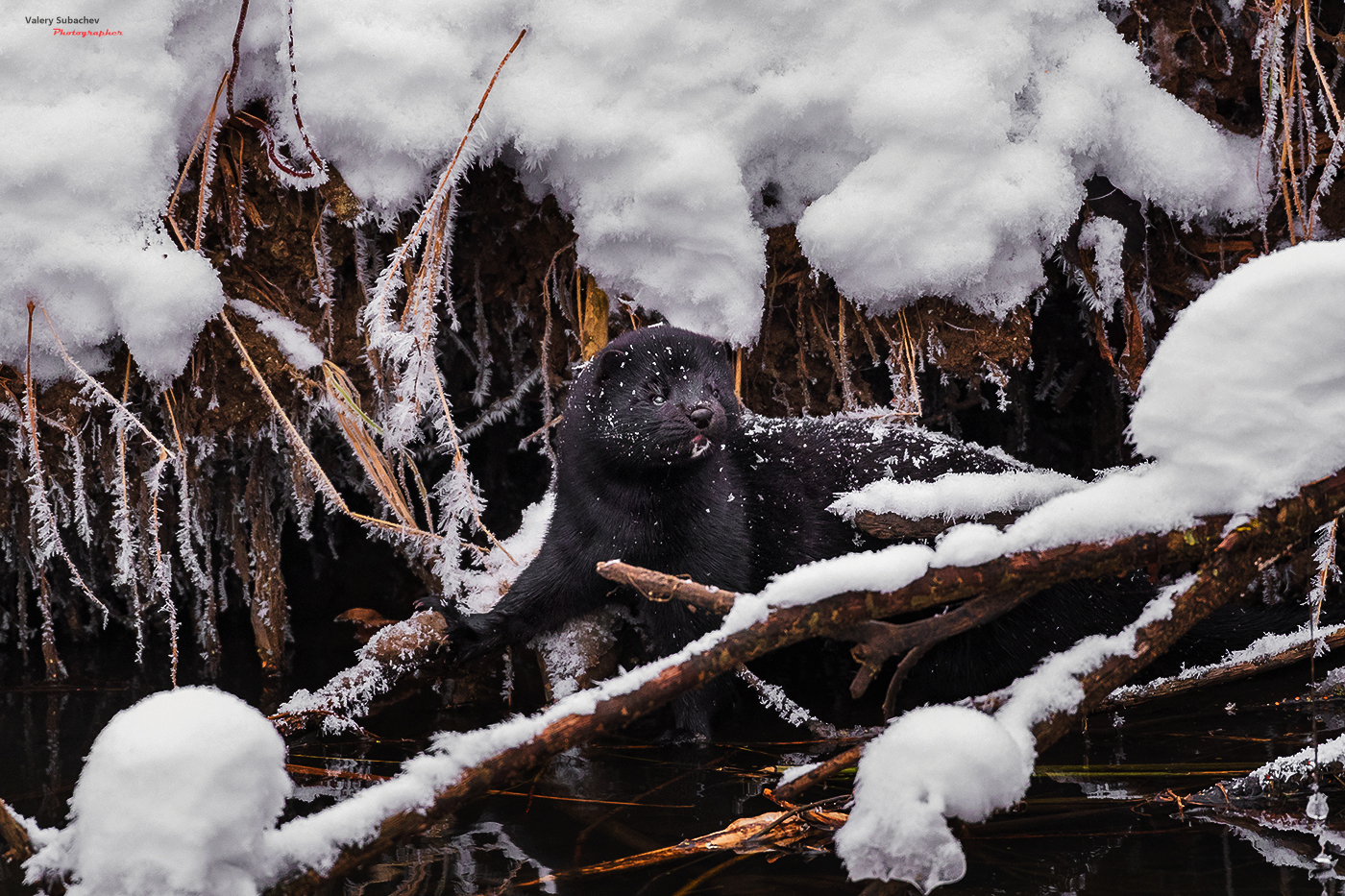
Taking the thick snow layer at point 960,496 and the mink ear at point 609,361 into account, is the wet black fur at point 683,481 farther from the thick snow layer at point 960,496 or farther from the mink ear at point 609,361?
the thick snow layer at point 960,496

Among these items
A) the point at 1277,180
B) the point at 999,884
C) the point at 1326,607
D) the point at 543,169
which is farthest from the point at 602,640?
the point at 1277,180

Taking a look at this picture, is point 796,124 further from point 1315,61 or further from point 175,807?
point 175,807

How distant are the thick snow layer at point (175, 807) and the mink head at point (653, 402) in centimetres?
154

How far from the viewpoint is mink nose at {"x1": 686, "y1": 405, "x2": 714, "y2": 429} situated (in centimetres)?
281

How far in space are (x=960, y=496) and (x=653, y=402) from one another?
2.82 feet

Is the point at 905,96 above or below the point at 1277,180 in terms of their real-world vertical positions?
above

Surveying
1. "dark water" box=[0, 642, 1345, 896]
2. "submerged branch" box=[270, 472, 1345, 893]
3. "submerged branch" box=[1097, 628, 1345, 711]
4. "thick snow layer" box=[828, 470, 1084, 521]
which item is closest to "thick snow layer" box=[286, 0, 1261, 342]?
"thick snow layer" box=[828, 470, 1084, 521]

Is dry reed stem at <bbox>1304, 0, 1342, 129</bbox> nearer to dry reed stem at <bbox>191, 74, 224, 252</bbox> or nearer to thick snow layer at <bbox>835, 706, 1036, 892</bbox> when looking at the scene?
thick snow layer at <bbox>835, 706, 1036, 892</bbox>

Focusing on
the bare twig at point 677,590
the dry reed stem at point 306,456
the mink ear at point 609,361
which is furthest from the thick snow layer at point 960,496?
the dry reed stem at point 306,456

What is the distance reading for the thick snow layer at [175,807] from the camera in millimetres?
1386

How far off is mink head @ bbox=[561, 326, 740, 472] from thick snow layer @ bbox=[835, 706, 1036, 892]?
1.35 meters

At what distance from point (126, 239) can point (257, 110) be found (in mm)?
577

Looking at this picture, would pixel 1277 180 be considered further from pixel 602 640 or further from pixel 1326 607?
pixel 602 640

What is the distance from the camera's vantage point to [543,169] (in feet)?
10.9
